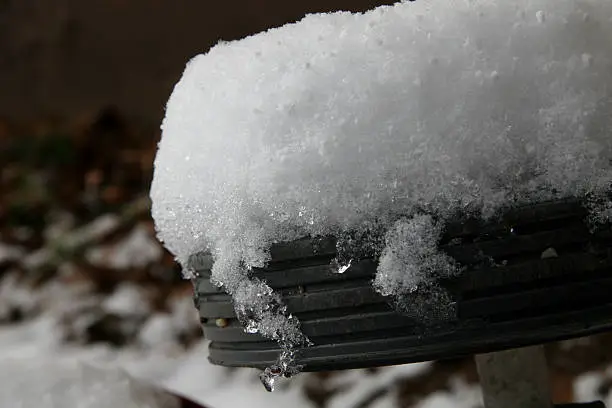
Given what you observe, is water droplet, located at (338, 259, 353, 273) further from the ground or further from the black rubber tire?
the ground

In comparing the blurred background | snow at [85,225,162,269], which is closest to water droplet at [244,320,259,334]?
the blurred background

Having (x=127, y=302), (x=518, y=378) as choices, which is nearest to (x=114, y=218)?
(x=127, y=302)

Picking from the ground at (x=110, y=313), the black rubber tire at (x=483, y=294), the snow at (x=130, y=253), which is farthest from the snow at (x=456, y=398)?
the black rubber tire at (x=483, y=294)

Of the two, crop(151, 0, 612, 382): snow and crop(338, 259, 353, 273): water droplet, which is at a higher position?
crop(151, 0, 612, 382): snow

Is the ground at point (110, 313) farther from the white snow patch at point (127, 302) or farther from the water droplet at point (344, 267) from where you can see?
the water droplet at point (344, 267)

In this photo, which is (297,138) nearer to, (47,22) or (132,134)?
(132,134)

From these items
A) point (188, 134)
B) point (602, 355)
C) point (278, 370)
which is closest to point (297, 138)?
point (188, 134)
